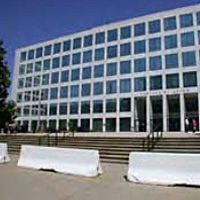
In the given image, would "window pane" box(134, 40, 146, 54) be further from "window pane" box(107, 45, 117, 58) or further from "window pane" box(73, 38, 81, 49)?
"window pane" box(73, 38, 81, 49)

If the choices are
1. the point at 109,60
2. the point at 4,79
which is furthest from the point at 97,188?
the point at 109,60

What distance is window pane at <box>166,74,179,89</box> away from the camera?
163 ft

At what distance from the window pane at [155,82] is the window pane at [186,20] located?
32.6 ft

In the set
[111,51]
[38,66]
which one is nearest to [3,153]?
[111,51]

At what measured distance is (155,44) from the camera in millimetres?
53062

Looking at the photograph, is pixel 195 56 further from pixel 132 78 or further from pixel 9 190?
pixel 9 190

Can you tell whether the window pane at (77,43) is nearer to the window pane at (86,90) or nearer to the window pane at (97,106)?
the window pane at (86,90)

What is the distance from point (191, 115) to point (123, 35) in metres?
19.7

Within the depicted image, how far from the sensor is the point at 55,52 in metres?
65.7

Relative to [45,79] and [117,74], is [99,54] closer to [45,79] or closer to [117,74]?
[117,74]

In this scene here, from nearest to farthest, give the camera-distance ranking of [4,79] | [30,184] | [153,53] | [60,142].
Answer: [30,184]
[60,142]
[4,79]
[153,53]

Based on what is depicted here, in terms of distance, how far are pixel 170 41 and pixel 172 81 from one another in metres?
7.13

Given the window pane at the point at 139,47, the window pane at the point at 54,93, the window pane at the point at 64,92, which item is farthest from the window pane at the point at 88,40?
the window pane at the point at 54,93

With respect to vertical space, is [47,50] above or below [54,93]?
above
